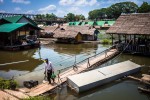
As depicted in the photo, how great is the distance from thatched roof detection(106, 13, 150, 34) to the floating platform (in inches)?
266

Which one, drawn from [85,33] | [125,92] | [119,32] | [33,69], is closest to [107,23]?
[85,33]

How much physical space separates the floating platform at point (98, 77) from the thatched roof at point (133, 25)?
6748 mm

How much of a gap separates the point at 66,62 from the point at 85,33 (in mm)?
18155

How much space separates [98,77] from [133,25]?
38.3ft

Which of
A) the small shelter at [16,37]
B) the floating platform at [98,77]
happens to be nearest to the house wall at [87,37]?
the small shelter at [16,37]

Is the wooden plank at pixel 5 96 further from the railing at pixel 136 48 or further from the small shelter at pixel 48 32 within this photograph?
the small shelter at pixel 48 32

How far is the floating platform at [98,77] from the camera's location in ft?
42.6

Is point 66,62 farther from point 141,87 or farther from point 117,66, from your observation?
point 141,87

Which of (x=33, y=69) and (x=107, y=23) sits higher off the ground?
(x=107, y=23)

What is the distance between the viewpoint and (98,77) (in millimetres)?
14141

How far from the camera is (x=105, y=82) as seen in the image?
14336 millimetres

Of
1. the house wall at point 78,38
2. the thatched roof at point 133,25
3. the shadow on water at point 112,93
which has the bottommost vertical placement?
the shadow on water at point 112,93

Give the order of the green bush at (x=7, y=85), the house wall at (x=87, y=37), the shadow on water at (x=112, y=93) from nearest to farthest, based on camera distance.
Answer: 1. the shadow on water at (x=112, y=93)
2. the green bush at (x=7, y=85)
3. the house wall at (x=87, y=37)

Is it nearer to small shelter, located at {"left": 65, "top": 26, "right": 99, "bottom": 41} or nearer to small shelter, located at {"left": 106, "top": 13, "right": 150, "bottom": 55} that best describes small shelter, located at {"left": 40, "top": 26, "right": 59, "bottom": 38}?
small shelter, located at {"left": 65, "top": 26, "right": 99, "bottom": 41}
